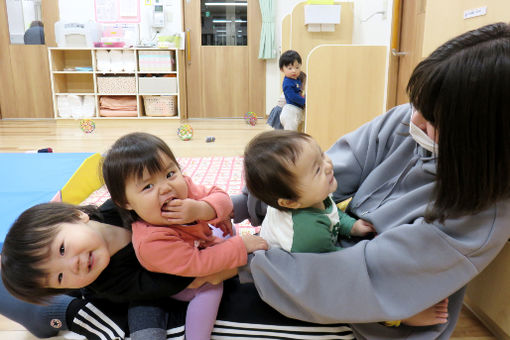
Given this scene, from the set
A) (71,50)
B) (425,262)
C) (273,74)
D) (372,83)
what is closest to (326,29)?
(372,83)

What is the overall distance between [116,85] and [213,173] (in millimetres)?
3127

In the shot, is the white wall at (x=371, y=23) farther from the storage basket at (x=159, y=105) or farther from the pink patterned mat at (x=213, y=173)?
the storage basket at (x=159, y=105)

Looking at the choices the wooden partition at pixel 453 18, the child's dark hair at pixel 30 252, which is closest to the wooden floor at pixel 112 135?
the wooden partition at pixel 453 18

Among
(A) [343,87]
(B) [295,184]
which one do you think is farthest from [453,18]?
(B) [295,184]

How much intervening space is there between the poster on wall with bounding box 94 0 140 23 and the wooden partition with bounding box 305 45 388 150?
367 centimetres

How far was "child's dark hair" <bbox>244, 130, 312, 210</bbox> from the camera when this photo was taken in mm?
933

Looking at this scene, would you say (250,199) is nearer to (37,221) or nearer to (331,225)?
(331,225)

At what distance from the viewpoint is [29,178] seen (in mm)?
2250

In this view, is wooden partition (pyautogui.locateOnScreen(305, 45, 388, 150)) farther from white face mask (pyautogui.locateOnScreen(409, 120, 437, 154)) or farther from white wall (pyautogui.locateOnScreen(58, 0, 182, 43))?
white wall (pyautogui.locateOnScreen(58, 0, 182, 43))

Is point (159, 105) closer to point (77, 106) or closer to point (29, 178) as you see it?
point (77, 106)

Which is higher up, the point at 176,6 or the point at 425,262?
the point at 176,6

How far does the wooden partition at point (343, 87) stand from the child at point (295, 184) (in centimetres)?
218

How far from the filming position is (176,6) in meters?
5.68

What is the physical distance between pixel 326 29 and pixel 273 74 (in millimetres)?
2167
